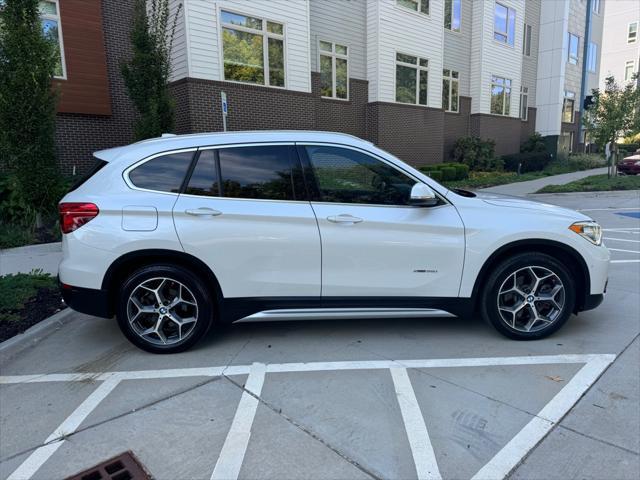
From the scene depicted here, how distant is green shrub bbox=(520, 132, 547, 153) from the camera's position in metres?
25.9

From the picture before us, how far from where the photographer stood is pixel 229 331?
4410 mm

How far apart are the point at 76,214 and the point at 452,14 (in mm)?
22131

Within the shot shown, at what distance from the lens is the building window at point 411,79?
17984 millimetres

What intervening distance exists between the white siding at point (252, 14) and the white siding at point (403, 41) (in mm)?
3875

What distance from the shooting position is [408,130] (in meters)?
18.3

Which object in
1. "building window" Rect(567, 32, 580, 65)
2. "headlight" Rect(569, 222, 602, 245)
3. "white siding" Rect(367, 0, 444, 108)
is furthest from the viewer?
"building window" Rect(567, 32, 580, 65)

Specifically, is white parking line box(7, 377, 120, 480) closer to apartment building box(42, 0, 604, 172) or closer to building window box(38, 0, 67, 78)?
apartment building box(42, 0, 604, 172)

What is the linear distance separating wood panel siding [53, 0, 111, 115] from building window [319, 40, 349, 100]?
7156 millimetres

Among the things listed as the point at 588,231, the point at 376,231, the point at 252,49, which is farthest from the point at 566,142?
the point at 376,231

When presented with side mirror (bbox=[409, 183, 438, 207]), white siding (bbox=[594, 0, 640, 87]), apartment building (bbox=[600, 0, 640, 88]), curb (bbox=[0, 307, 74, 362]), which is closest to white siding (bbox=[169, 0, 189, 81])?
curb (bbox=[0, 307, 74, 362])

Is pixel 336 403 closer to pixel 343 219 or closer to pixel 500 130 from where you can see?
pixel 343 219

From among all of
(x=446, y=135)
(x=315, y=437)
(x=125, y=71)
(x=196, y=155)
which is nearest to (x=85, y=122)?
(x=125, y=71)

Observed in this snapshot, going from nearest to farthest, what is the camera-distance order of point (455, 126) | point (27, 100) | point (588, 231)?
point (588, 231)
point (27, 100)
point (455, 126)

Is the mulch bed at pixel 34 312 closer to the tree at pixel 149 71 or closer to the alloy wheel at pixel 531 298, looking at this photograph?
the alloy wheel at pixel 531 298
